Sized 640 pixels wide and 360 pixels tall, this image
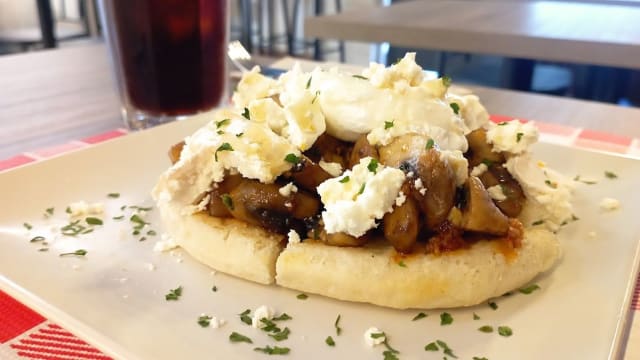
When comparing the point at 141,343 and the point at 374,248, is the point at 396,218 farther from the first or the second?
the point at 141,343

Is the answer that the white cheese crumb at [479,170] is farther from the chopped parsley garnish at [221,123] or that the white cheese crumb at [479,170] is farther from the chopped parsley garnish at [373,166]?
the chopped parsley garnish at [221,123]

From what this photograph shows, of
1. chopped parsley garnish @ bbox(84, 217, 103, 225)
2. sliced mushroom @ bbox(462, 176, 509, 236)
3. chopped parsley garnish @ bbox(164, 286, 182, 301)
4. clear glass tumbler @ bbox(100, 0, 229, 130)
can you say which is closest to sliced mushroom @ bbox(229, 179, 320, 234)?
chopped parsley garnish @ bbox(164, 286, 182, 301)

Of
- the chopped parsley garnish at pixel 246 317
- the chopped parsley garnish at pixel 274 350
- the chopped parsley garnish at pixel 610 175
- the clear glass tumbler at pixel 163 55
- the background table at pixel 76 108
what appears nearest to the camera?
the chopped parsley garnish at pixel 274 350

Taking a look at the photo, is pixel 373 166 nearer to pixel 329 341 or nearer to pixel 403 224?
pixel 403 224

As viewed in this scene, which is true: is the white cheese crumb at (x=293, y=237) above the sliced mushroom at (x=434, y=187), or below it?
below

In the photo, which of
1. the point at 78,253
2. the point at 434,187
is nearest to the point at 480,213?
the point at 434,187

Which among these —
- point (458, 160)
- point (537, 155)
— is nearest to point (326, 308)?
point (458, 160)

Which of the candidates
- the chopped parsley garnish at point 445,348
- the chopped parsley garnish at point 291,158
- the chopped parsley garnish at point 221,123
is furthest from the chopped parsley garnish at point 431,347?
the chopped parsley garnish at point 221,123
